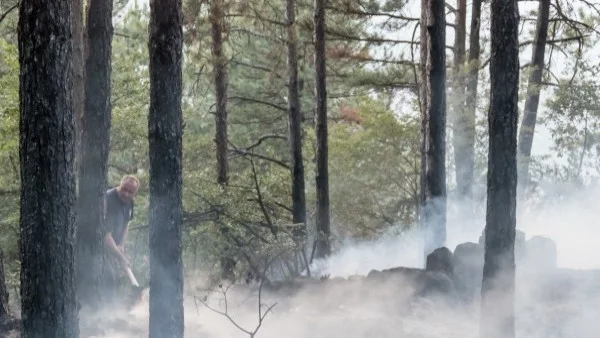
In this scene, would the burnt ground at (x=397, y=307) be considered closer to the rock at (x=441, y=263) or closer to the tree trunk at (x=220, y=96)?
the rock at (x=441, y=263)

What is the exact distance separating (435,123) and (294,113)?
417 centimetres

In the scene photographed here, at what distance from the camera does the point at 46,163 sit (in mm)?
5988

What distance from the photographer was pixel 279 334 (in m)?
10.5

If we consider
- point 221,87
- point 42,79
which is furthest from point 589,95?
point 42,79

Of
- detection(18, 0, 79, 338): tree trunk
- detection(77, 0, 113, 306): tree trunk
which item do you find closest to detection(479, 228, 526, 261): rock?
detection(77, 0, 113, 306): tree trunk

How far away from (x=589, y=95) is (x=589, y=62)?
2694 millimetres

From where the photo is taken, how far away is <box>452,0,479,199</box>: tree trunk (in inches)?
835

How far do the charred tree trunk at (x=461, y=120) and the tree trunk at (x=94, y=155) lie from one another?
1202 cm

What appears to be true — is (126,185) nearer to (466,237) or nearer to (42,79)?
(42,79)

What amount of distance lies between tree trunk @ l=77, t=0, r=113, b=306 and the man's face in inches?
17.2

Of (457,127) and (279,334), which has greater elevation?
(457,127)

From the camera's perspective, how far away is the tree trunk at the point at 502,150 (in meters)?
8.55

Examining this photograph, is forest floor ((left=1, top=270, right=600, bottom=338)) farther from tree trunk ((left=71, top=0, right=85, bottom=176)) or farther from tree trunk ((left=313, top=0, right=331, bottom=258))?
tree trunk ((left=313, top=0, right=331, bottom=258))

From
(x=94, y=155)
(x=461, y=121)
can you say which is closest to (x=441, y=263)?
(x=94, y=155)
